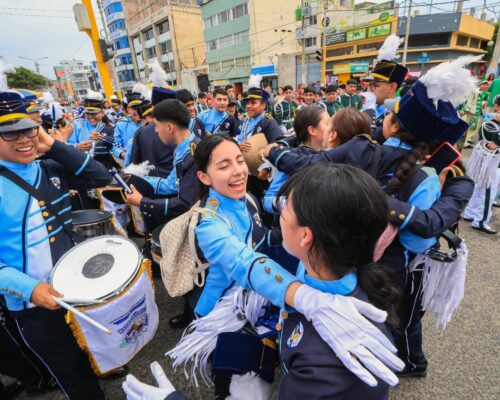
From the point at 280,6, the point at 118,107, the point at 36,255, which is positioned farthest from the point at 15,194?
the point at 280,6

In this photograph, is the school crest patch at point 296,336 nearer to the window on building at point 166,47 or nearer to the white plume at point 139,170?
the white plume at point 139,170

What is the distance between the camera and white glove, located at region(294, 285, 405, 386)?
2.60 ft

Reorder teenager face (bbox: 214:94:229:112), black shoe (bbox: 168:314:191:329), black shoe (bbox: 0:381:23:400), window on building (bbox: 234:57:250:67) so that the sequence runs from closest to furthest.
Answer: black shoe (bbox: 0:381:23:400) < black shoe (bbox: 168:314:191:329) < teenager face (bbox: 214:94:229:112) < window on building (bbox: 234:57:250:67)

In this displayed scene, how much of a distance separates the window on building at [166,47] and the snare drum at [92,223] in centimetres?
4779

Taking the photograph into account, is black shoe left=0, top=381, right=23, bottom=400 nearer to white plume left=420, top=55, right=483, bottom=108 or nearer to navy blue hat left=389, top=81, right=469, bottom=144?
navy blue hat left=389, top=81, right=469, bottom=144

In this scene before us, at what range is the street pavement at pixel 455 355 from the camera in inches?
85.0

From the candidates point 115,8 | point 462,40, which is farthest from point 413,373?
point 115,8

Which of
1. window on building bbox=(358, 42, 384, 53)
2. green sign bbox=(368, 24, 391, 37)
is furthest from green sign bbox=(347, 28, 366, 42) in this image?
window on building bbox=(358, 42, 384, 53)

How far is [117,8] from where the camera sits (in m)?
49.0

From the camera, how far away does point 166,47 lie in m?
43.8

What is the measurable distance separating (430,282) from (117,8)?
63.1 meters

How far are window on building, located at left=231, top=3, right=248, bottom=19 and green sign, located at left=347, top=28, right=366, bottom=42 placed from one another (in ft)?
41.9

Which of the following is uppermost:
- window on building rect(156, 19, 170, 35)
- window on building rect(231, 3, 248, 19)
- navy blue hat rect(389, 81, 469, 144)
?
window on building rect(156, 19, 170, 35)

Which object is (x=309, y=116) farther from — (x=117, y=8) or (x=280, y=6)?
(x=117, y=8)
